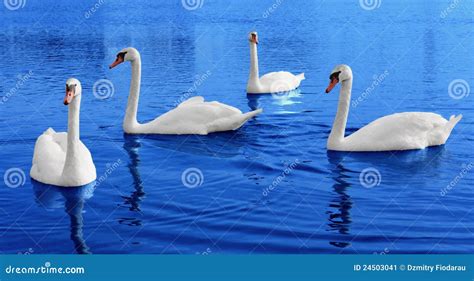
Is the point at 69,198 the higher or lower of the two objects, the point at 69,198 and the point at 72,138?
the lower

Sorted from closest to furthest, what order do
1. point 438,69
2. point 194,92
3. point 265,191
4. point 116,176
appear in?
point 265,191 < point 116,176 < point 194,92 < point 438,69

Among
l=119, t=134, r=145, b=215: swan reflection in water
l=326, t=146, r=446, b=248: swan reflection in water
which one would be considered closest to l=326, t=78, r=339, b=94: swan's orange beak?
l=326, t=146, r=446, b=248: swan reflection in water

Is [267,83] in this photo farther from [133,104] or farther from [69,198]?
[69,198]

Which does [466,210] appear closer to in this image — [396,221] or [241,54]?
[396,221]

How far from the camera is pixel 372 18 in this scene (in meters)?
60.7

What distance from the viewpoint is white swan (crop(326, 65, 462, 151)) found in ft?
46.1

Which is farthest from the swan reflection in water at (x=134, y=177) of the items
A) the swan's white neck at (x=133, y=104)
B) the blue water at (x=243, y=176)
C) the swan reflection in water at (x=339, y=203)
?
the swan reflection in water at (x=339, y=203)

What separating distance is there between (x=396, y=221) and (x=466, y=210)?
4.06 ft

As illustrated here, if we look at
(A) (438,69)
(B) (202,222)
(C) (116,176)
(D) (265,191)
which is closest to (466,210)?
(D) (265,191)

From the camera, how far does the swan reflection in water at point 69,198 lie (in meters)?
10.6

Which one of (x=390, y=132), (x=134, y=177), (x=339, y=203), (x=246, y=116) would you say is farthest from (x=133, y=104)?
(x=339, y=203)

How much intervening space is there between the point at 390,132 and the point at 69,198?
19.4 ft

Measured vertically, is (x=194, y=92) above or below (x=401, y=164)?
above

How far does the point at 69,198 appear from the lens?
38.6 feet
